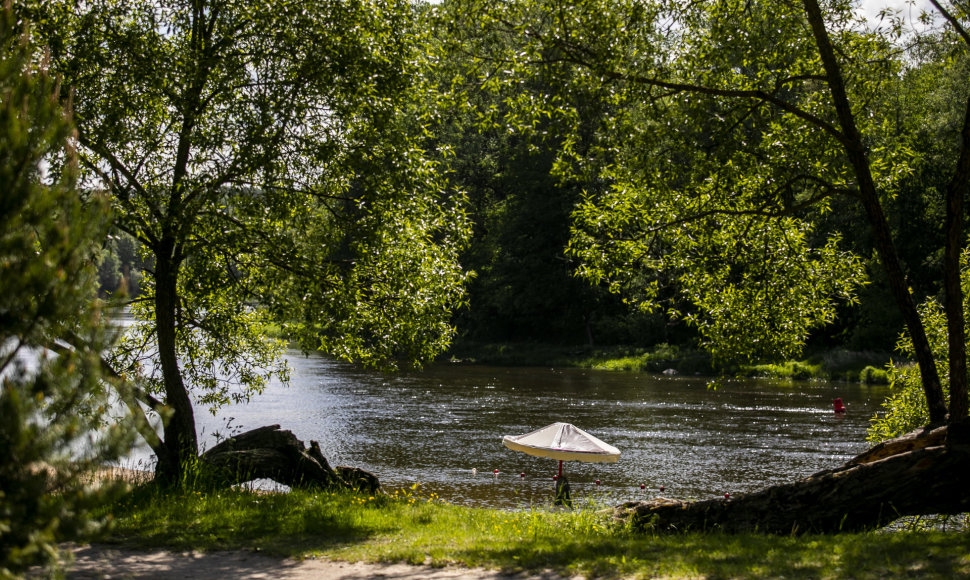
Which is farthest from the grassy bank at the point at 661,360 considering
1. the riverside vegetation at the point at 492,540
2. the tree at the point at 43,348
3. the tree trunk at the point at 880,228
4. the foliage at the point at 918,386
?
the tree at the point at 43,348

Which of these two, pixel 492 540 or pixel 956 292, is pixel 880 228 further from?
pixel 492 540

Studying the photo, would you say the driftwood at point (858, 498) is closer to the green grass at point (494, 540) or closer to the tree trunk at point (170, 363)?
the green grass at point (494, 540)

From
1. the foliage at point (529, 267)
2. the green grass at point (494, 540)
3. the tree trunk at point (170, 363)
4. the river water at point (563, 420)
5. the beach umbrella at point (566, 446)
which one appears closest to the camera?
the green grass at point (494, 540)

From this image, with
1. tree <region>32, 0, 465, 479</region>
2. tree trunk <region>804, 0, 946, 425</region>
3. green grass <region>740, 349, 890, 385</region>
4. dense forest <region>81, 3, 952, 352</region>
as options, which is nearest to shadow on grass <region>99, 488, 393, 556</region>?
tree <region>32, 0, 465, 479</region>

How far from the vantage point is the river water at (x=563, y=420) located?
57.9ft

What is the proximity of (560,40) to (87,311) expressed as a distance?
7.54 metres

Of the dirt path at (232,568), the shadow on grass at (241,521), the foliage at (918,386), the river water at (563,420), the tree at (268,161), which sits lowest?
the river water at (563,420)

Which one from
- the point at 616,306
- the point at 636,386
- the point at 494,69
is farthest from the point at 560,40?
the point at 616,306

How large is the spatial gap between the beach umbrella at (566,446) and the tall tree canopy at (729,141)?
3243 mm

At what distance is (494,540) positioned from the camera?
28.0ft

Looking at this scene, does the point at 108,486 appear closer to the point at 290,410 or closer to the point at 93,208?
the point at 93,208

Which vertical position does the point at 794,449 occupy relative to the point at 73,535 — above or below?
below

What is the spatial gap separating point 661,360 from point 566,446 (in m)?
30.5

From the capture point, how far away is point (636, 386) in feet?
117
